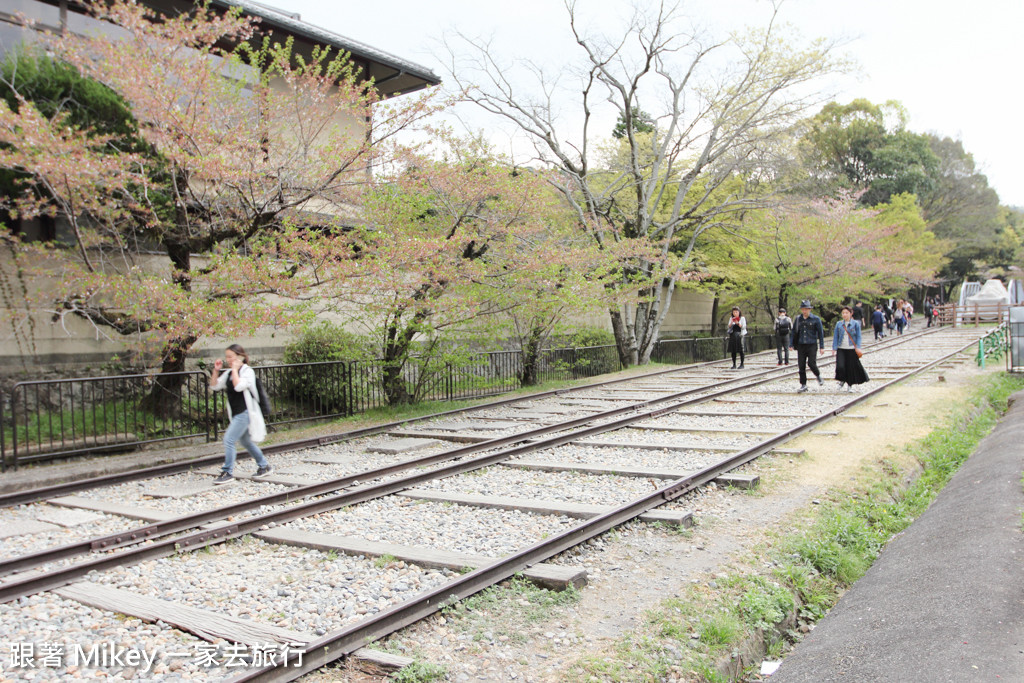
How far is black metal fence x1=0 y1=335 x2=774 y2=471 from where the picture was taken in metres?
9.86

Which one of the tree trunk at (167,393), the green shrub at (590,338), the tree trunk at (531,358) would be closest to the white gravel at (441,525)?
the tree trunk at (167,393)

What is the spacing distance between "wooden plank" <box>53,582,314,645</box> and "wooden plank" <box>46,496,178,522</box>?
180 cm

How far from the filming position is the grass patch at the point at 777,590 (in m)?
3.52

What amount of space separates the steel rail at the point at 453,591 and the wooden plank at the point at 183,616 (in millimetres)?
198

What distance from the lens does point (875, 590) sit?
454 cm

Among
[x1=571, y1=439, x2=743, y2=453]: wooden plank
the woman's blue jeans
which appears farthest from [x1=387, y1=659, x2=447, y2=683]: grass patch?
[x1=571, y1=439, x2=743, y2=453]: wooden plank

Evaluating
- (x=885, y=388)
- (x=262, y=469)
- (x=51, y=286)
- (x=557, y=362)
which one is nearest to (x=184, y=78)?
(x=51, y=286)

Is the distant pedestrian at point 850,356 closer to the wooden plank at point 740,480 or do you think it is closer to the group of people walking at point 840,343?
the group of people walking at point 840,343

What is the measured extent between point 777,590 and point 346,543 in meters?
3.21

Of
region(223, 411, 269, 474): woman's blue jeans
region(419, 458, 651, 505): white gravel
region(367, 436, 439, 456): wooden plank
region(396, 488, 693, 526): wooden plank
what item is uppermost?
region(223, 411, 269, 474): woman's blue jeans

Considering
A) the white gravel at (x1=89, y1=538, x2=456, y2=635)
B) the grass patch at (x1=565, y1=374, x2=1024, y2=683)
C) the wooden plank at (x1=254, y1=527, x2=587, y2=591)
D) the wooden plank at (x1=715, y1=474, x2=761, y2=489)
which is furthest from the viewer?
the wooden plank at (x1=715, y1=474, x2=761, y2=489)

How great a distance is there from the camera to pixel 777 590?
4516 mm

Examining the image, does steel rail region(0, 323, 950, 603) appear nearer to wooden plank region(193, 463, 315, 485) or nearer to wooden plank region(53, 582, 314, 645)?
wooden plank region(53, 582, 314, 645)

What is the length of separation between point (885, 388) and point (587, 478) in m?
10.3
